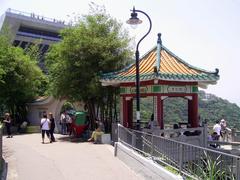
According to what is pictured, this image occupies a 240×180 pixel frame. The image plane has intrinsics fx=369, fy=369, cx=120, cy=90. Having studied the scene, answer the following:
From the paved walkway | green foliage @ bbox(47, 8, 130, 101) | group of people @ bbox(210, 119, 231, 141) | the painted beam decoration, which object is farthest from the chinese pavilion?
group of people @ bbox(210, 119, 231, 141)

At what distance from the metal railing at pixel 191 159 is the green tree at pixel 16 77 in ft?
58.3

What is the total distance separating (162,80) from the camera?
50.7 feet

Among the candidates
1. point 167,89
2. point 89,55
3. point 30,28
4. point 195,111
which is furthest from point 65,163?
point 30,28

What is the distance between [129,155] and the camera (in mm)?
12906

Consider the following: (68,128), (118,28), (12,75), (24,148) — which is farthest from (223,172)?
(12,75)

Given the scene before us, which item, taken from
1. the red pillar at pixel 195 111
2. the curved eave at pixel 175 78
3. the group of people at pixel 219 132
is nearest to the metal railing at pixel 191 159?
the curved eave at pixel 175 78

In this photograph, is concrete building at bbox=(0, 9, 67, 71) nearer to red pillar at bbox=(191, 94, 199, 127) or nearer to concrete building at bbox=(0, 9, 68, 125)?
concrete building at bbox=(0, 9, 68, 125)

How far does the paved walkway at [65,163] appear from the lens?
11234 millimetres

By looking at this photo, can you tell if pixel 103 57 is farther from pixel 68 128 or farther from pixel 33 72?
pixel 33 72

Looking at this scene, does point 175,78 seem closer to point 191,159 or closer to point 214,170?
point 191,159

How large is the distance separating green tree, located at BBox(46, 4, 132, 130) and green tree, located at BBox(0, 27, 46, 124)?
7388mm

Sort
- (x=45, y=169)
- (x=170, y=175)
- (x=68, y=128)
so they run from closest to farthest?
(x=170, y=175) → (x=45, y=169) → (x=68, y=128)

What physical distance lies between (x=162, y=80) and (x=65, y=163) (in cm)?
527

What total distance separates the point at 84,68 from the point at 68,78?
1.23 meters
